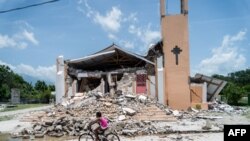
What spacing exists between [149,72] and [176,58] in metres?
2.82

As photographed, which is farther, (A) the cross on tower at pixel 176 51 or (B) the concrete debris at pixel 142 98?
(A) the cross on tower at pixel 176 51

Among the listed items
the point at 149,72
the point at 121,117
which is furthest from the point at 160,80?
the point at 121,117

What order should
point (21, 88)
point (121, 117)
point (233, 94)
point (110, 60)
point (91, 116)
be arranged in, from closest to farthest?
point (121, 117), point (91, 116), point (110, 60), point (233, 94), point (21, 88)

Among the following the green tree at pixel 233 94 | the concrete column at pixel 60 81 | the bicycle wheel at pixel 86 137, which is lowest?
the bicycle wheel at pixel 86 137

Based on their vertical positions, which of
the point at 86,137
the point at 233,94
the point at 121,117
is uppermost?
the point at 233,94

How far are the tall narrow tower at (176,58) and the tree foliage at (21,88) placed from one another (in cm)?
4800

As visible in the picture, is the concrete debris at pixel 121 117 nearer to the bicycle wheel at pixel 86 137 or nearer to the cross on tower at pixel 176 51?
the bicycle wheel at pixel 86 137

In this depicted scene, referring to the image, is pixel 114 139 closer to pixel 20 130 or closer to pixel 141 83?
pixel 20 130

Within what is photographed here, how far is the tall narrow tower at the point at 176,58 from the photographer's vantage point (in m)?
33.7

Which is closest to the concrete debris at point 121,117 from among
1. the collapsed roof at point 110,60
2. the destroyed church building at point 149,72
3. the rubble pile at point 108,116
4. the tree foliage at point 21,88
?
the rubble pile at point 108,116

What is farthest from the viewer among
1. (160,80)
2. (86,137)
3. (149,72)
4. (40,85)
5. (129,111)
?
(40,85)

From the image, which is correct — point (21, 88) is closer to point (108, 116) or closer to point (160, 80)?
point (160, 80)

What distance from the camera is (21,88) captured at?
91562 millimetres

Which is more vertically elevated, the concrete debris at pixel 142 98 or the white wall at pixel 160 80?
the white wall at pixel 160 80
